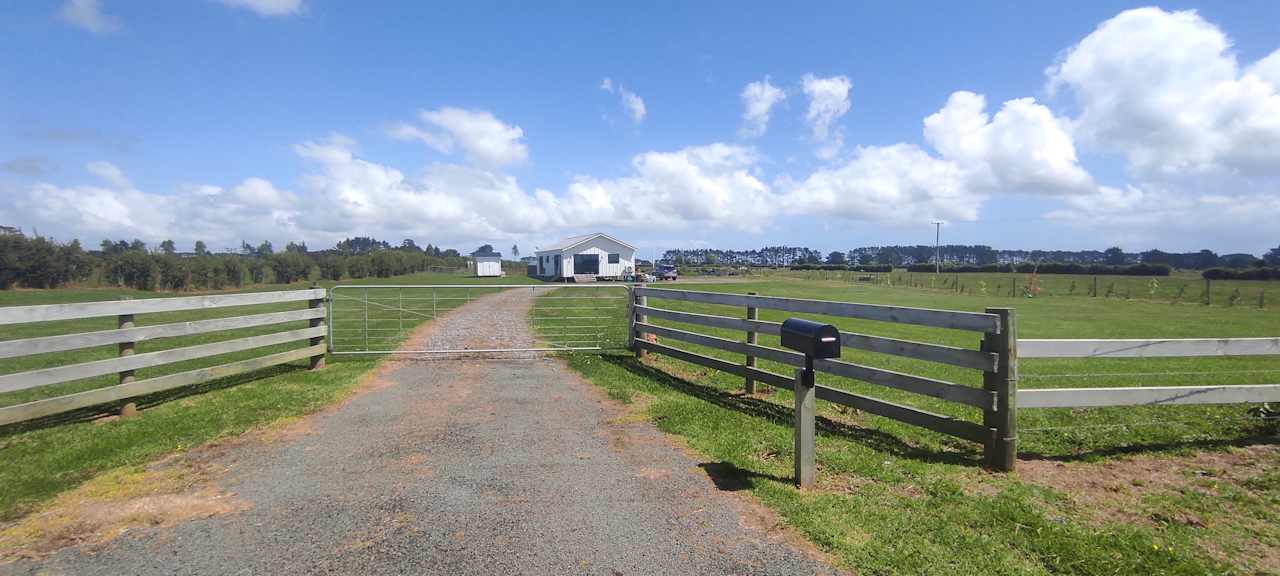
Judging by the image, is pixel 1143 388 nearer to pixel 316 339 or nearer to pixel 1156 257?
pixel 316 339

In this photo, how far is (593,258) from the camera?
5597 cm

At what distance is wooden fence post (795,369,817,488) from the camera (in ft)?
15.1

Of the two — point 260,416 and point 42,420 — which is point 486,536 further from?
point 42,420

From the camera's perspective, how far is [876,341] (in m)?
6.11

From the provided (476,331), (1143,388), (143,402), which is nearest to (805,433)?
(1143,388)

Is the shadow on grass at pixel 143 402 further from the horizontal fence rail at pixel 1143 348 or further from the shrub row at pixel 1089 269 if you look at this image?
the shrub row at pixel 1089 269

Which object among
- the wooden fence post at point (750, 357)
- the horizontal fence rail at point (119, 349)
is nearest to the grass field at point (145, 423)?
the horizontal fence rail at point (119, 349)

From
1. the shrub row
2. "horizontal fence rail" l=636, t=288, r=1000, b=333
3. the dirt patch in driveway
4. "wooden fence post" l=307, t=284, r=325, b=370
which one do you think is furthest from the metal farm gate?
the shrub row

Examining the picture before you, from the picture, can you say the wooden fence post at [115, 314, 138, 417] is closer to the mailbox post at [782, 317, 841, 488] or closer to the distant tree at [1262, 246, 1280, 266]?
the mailbox post at [782, 317, 841, 488]

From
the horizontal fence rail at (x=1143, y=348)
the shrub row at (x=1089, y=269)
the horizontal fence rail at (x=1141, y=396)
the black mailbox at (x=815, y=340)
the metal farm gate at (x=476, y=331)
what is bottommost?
the metal farm gate at (x=476, y=331)

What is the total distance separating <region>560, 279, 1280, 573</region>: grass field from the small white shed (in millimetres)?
63473

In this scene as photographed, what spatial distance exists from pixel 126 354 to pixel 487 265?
64123 millimetres

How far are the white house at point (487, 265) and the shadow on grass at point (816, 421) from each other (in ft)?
204

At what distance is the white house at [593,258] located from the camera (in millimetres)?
54938
